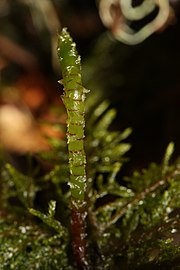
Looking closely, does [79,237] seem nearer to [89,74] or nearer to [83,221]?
[83,221]

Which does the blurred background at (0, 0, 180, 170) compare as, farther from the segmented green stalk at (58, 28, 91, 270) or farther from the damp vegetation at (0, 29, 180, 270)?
the segmented green stalk at (58, 28, 91, 270)

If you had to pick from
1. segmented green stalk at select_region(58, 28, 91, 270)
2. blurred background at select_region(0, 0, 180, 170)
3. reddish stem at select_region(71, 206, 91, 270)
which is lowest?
reddish stem at select_region(71, 206, 91, 270)

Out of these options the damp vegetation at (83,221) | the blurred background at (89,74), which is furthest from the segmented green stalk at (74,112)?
the blurred background at (89,74)

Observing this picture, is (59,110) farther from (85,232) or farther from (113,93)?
(85,232)

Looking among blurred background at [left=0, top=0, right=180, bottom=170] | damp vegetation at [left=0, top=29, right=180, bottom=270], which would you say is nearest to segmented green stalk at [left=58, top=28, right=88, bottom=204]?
damp vegetation at [left=0, top=29, right=180, bottom=270]

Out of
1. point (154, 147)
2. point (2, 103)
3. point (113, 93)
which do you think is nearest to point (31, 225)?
point (154, 147)

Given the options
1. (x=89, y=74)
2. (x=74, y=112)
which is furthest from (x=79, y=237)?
(x=89, y=74)

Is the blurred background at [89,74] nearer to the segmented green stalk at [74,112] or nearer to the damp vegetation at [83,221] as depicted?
the damp vegetation at [83,221]
